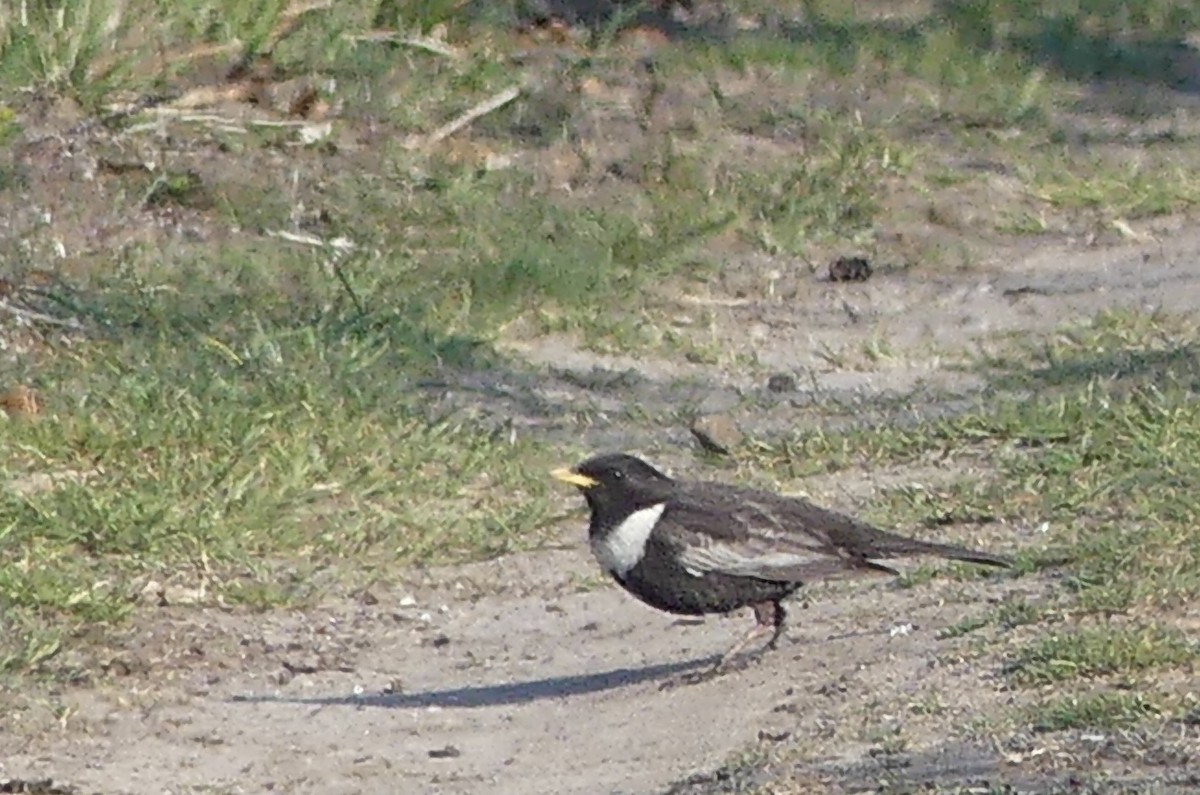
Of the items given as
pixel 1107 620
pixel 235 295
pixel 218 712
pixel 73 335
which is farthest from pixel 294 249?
pixel 1107 620

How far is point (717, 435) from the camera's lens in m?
8.91

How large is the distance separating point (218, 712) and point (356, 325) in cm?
288

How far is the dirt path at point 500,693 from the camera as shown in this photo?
237 inches

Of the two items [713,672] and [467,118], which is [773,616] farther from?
→ [467,118]

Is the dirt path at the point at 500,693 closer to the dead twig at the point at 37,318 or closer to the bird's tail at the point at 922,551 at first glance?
the bird's tail at the point at 922,551

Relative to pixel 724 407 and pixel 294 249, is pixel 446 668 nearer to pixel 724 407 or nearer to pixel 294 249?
pixel 724 407

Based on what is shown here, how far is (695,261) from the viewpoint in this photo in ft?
36.8

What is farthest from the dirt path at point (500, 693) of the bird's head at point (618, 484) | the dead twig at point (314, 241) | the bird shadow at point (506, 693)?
the dead twig at point (314, 241)

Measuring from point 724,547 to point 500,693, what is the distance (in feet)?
2.38

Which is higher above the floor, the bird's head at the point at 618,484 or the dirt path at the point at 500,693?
the bird's head at the point at 618,484

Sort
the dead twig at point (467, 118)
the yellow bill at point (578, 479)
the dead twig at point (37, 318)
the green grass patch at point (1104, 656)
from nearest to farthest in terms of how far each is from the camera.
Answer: the green grass patch at point (1104, 656) < the yellow bill at point (578, 479) < the dead twig at point (37, 318) < the dead twig at point (467, 118)

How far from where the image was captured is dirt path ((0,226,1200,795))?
6.01 meters

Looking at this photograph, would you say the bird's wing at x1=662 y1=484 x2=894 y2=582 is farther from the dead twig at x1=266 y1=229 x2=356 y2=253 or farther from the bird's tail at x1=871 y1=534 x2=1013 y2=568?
the dead twig at x1=266 y1=229 x2=356 y2=253

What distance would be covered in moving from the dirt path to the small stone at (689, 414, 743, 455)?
49 cm
